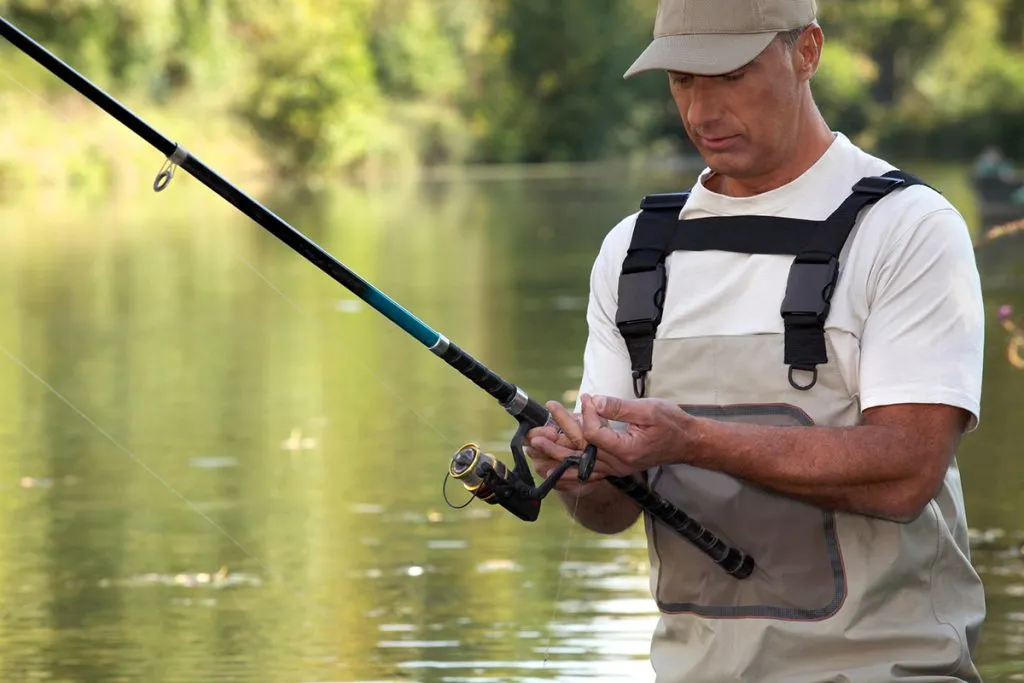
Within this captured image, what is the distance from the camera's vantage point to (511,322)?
18469mm

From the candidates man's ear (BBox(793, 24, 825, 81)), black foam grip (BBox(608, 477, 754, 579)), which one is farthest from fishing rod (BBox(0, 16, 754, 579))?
man's ear (BBox(793, 24, 825, 81))

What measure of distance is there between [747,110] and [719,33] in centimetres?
12

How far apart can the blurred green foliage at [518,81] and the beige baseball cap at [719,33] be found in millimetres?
48762

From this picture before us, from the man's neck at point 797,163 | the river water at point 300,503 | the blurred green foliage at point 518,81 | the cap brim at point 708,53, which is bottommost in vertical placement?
the river water at point 300,503

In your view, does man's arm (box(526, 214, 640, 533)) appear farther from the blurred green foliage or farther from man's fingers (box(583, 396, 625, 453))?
the blurred green foliage

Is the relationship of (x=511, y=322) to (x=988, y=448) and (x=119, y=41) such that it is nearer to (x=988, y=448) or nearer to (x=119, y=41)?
(x=988, y=448)

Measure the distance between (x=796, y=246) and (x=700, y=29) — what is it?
33 cm

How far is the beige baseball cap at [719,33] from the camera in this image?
3148mm

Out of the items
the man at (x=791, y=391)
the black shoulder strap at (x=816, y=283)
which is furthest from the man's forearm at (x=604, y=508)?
the black shoulder strap at (x=816, y=283)

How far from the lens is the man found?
121 inches

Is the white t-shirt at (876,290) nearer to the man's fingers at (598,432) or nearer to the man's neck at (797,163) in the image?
the man's neck at (797,163)

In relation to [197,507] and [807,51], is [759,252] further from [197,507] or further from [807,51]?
[197,507]

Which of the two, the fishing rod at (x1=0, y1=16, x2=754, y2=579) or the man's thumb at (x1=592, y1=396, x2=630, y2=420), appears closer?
the man's thumb at (x1=592, y1=396, x2=630, y2=420)

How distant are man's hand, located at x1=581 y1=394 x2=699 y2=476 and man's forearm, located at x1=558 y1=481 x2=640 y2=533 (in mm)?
336
